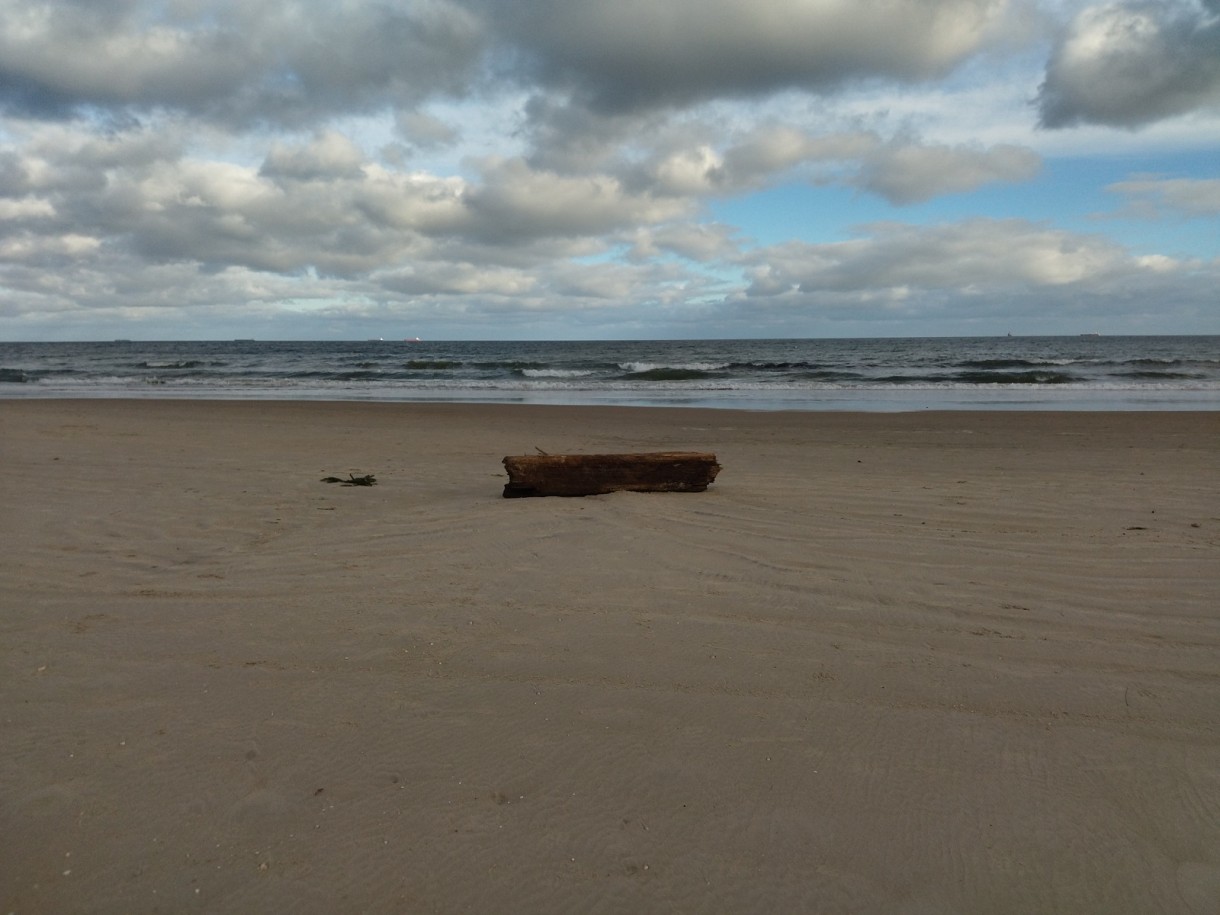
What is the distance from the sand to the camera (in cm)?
214

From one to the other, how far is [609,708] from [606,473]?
396cm

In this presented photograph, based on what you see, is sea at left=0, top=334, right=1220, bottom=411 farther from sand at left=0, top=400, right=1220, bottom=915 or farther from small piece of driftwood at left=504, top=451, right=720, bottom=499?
sand at left=0, top=400, right=1220, bottom=915

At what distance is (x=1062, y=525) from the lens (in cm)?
584

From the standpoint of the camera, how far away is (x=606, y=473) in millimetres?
6852

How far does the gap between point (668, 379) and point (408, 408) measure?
57.2ft

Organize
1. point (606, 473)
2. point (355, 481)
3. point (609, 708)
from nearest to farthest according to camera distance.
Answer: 1. point (609, 708)
2. point (606, 473)
3. point (355, 481)

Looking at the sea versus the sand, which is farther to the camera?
the sea

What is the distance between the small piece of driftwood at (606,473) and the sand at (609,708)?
1.01 feet

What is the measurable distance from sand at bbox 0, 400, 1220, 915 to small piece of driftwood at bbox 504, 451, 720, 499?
0.31 m

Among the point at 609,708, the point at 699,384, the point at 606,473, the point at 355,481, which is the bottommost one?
the point at 609,708

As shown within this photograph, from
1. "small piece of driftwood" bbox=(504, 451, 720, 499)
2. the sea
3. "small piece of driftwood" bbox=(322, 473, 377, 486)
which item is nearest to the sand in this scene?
"small piece of driftwood" bbox=(504, 451, 720, 499)

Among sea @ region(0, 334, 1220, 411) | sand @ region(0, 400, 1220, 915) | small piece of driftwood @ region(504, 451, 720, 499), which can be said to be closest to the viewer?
sand @ region(0, 400, 1220, 915)

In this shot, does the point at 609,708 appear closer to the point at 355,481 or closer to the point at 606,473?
the point at 606,473

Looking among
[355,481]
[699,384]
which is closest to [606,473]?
[355,481]
